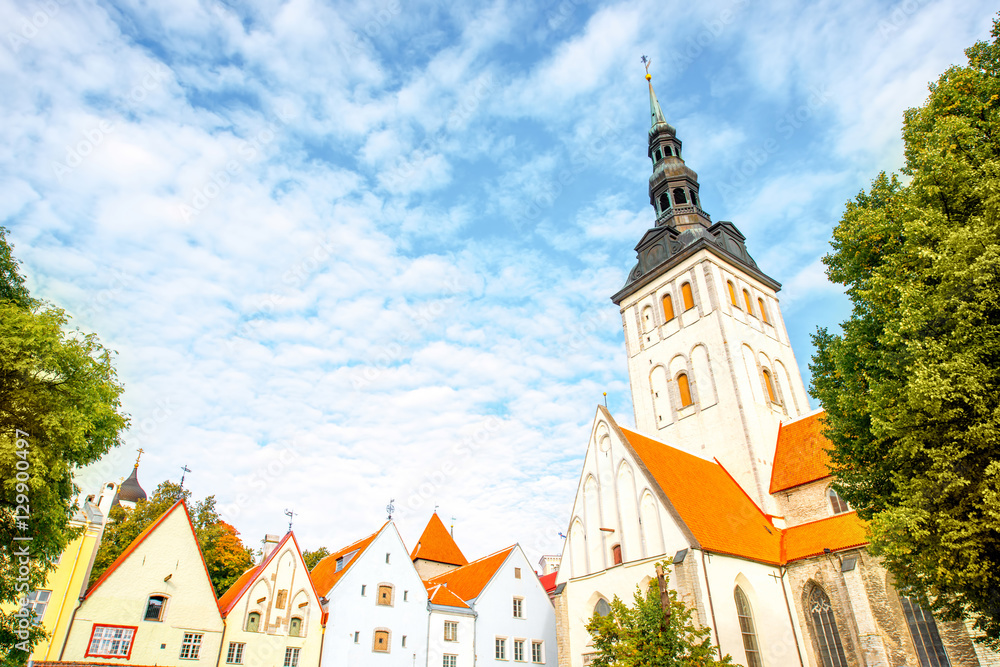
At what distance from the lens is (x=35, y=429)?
461 inches

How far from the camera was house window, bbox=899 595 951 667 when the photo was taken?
1675 centimetres

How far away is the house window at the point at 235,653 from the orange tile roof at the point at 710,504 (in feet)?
56.2

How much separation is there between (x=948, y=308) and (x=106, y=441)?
17.6 m

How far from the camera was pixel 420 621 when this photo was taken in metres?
26.1

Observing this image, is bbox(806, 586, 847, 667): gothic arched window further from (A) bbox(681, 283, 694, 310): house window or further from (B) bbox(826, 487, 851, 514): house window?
(A) bbox(681, 283, 694, 310): house window

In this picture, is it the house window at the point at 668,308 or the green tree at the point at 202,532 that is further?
the house window at the point at 668,308

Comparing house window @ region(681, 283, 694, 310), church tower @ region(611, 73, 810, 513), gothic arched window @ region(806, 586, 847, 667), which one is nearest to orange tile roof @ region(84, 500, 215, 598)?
gothic arched window @ region(806, 586, 847, 667)

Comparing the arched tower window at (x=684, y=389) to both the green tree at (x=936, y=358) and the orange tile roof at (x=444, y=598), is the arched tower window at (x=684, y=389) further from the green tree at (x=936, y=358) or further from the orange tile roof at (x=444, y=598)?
the green tree at (x=936, y=358)

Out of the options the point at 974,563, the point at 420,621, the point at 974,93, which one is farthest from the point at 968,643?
the point at 420,621

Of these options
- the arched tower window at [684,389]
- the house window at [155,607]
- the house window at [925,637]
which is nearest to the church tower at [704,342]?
the arched tower window at [684,389]

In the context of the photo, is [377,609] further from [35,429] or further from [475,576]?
[35,429]

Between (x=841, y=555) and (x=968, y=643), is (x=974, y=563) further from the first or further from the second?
(x=841, y=555)

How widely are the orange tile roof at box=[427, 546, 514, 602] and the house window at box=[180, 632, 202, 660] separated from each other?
12824 millimetres

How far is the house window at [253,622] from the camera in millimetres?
21922
